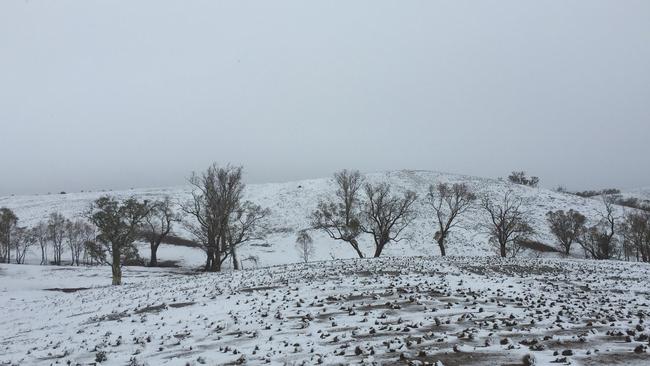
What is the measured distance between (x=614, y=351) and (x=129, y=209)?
40.0 metres

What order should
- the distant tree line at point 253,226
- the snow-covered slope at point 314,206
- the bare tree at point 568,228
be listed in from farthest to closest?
the snow-covered slope at point 314,206
the bare tree at point 568,228
the distant tree line at point 253,226


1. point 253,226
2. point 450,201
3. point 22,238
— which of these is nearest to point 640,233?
point 450,201

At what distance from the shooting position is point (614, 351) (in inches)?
344

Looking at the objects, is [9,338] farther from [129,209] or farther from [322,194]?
[322,194]

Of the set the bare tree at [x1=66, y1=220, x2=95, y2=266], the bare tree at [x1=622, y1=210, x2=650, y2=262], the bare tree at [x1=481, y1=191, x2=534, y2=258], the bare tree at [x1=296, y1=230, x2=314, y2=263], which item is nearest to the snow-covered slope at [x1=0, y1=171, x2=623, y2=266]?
the bare tree at [x1=296, y1=230, x2=314, y2=263]

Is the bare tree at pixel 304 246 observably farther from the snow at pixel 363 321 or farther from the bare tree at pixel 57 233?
the bare tree at pixel 57 233

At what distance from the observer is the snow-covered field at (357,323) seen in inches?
373

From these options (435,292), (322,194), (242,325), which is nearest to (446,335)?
(242,325)

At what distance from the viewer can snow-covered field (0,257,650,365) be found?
31.1 ft

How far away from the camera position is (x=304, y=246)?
2911 inches

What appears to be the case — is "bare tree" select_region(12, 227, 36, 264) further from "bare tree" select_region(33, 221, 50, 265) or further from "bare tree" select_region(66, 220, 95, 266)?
"bare tree" select_region(66, 220, 95, 266)

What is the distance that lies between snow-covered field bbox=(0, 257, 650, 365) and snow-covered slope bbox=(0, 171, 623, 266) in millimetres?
48484

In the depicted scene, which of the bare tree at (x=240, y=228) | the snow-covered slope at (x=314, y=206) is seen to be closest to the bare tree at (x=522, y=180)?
the snow-covered slope at (x=314, y=206)

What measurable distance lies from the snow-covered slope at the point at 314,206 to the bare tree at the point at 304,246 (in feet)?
4.30
